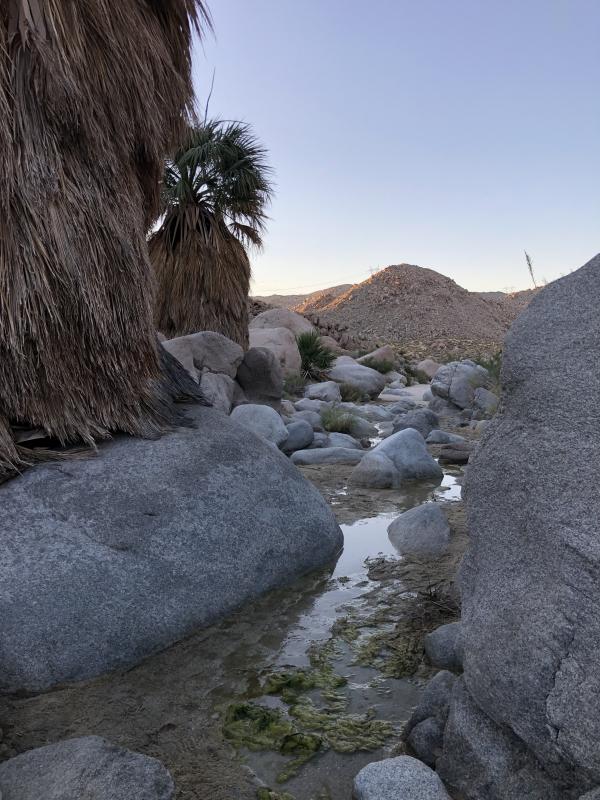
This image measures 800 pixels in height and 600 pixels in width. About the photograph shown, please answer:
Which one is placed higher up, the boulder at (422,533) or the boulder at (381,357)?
the boulder at (381,357)

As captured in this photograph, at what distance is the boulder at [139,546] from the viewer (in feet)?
10.9

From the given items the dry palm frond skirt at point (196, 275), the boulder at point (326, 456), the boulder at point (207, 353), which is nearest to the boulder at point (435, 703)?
the boulder at point (326, 456)

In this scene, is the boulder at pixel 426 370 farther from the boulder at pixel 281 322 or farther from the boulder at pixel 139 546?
the boulder at pixel 139 546

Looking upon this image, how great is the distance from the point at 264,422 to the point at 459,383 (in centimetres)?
519

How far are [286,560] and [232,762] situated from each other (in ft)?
5.78

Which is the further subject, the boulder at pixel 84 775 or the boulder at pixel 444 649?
the boulder at pixel 444 649

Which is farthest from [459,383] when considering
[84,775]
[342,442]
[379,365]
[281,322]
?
[84,775]

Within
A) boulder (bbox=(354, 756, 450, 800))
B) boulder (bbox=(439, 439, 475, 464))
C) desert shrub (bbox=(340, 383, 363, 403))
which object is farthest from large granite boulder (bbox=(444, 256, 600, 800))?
desert shrub (bbox=(340, 383, 363, 403))

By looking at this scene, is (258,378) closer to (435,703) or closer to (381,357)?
(435,703)

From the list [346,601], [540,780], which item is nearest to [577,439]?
[540,780]

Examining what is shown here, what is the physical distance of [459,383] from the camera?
12422 mm

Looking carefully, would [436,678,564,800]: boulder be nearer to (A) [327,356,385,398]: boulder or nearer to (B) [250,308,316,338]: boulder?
(A) [327,356,385,398]: boulder

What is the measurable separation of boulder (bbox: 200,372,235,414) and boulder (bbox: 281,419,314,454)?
1189 millimetres

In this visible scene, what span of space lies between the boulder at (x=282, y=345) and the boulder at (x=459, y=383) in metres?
3.56
